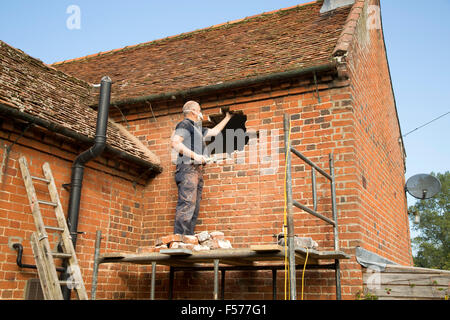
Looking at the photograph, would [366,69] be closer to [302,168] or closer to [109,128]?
[302,168]

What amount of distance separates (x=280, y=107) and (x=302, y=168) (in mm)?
1102

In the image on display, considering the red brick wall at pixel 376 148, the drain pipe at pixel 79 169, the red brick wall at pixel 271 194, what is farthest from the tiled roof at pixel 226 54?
the drain pipe at pixel 79 169

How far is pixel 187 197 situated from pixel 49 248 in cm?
193

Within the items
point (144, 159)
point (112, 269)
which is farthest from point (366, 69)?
point (112, 269)

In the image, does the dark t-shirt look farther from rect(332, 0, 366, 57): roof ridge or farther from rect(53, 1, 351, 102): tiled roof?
rect(332, 0, 366, 57): roof ridge

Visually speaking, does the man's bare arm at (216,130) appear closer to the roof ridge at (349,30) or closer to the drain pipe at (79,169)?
the drain pipe at (79,169)

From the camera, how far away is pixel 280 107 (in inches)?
282

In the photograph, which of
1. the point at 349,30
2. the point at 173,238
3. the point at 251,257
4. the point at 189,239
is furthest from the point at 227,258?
the point at 349,30

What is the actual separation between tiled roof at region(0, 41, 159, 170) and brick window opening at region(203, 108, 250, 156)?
47.2 inches

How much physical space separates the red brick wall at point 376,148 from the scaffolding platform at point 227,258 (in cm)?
85

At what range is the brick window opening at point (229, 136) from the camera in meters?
7.77
